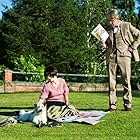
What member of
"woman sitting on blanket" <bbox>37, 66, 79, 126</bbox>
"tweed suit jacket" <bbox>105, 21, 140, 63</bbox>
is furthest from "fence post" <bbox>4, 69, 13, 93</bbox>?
"woman sitting on blanket" <bbox>37, 66, 79, 126</bbox>

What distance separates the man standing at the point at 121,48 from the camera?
1088 cm

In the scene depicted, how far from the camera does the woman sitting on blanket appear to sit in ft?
33.0

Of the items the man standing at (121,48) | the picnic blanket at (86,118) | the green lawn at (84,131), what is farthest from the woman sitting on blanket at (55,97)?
the man standing at (121,48)

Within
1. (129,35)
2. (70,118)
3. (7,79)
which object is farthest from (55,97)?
(7,79)

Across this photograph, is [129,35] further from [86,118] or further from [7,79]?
[7,79]

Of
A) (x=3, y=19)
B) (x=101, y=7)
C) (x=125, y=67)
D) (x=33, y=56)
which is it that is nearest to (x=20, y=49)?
(x=33, y=56)

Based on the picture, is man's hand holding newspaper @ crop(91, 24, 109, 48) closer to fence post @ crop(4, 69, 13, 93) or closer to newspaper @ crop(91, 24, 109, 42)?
newspaper @ crop(91, 24, 109, 42)

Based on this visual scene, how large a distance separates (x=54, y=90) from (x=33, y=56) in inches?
876

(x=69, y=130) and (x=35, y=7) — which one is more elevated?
(x=35, y=7)

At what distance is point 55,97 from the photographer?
1033cm

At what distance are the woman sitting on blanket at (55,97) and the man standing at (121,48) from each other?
122 centimetres

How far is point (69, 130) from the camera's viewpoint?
359 inches

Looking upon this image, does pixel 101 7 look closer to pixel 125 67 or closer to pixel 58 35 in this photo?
pixel 58 35

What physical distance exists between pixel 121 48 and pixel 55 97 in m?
1.85
